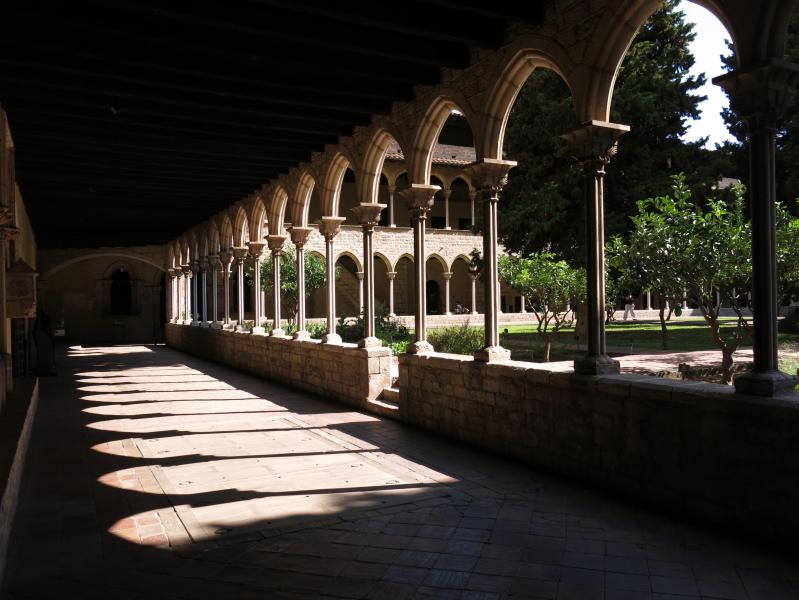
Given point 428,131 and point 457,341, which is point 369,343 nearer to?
point 428,131

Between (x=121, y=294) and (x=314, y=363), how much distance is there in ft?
59.5

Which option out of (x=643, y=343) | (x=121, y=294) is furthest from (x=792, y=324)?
(x=121, y=294)

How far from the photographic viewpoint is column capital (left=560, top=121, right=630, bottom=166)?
462cm

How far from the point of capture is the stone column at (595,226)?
460 centimetres

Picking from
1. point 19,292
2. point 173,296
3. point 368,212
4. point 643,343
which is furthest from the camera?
point 173,296

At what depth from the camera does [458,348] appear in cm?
1234

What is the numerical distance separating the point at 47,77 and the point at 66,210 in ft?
29.5

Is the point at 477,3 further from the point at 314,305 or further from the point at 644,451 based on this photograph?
the point at 314,305

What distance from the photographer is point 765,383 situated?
344 cm

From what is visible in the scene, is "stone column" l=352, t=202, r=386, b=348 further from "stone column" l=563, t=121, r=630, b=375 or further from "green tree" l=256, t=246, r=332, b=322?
"green tree" l=256, t=246, r=332, b=322

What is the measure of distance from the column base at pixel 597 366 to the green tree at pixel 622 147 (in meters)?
9.32

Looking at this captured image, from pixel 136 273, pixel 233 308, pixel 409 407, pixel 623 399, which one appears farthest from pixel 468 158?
pixel 623 399

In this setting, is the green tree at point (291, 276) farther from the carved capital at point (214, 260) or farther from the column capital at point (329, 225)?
the column capital at point (329, 225)

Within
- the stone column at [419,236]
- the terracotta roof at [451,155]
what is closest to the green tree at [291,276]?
the terracotta roof at [451,155]
